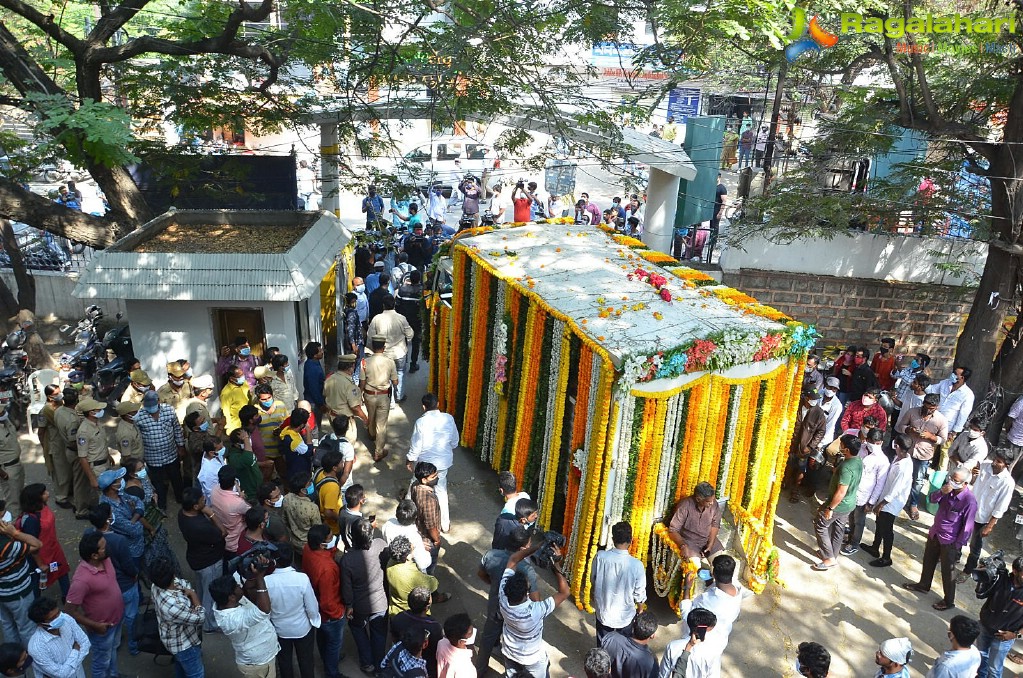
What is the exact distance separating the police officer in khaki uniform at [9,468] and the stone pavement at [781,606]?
0.75m

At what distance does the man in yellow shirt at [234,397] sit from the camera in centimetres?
873

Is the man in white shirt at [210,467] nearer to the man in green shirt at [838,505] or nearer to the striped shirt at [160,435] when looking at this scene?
the striped shirt at [160,435]

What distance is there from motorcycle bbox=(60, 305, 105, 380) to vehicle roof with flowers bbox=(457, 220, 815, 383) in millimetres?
5570

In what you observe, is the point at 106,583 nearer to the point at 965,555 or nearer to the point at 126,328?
the point at 126,328

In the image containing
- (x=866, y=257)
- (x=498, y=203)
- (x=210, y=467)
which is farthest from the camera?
(x=498, y=203)

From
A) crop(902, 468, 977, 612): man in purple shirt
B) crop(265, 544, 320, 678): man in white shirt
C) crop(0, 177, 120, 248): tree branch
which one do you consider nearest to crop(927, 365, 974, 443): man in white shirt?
crop(902, 468, 977, 612): man in purple shirt

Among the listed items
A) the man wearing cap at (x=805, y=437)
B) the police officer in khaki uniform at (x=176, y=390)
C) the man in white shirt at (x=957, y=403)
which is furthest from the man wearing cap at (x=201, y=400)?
the man in white shirt at (x=957, y=403)

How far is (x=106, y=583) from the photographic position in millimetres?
5781

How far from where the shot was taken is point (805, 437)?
358 inches

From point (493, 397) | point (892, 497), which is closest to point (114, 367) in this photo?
point (493, 397)

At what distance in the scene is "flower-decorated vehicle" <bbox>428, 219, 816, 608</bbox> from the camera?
6.99m

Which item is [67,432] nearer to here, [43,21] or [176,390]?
[176,390]

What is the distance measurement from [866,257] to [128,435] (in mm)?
10813

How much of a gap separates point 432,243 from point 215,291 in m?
6.24
